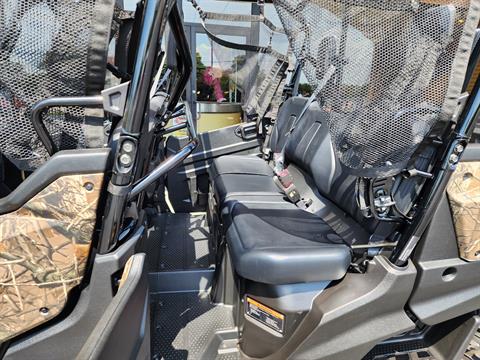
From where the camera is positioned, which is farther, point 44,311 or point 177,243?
point 177,243

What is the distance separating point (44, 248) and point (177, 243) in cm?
136

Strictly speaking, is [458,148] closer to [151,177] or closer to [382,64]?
[382,64]

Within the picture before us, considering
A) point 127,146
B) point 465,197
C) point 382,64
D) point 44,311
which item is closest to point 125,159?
point 127,146

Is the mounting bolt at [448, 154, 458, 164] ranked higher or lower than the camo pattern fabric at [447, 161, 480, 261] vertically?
higher

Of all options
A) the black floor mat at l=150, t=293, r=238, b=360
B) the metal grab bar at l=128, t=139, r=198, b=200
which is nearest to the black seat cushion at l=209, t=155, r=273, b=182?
the black floor mat at l=150, t=293, r=238, b=360

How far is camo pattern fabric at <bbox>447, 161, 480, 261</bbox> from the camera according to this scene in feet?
3.73

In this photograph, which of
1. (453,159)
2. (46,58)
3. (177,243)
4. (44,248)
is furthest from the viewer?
(177,243)

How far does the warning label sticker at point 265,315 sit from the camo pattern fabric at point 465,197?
0.76m

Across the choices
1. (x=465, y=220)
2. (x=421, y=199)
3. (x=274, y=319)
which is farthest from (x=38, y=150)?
(x=465, y=220)

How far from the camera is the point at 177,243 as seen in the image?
216cm

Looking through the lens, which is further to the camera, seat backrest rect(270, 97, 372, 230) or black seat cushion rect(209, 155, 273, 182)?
black seat cushion rect(209, 155, 273, 182)

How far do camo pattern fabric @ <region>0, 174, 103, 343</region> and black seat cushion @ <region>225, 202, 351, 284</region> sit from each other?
58 cm

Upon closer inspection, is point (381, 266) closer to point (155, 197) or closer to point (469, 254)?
→ point (469, 254)

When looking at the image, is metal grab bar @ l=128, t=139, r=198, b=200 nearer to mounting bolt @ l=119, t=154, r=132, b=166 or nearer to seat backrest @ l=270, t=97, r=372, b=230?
mounting bolt @ l=119, t=154, r=132, b=166
